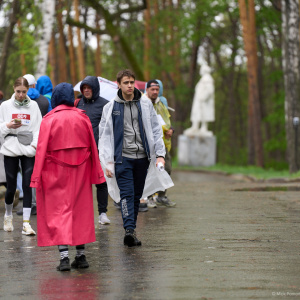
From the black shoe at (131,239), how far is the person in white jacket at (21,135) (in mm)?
1545

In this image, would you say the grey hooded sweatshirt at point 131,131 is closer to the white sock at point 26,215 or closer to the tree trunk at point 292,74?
the white sock at point 26,215

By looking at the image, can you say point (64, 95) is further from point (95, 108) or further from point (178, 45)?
point (178, 45)

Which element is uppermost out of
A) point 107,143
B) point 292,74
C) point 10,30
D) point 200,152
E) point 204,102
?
point 10,30

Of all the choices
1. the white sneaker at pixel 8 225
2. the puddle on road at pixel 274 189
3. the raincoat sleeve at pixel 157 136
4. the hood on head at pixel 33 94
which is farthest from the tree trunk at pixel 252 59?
the raincoat sleeve at pixel 157 136

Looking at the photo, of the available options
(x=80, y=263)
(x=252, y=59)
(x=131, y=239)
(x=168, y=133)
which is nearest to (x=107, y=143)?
(x=131, y=239)

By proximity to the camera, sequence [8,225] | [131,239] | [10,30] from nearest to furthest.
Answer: [131,239] → [8,225] → [10,30]

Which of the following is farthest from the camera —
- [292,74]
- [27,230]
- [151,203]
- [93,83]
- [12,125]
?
[292,74]

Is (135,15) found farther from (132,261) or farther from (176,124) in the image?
(132,261)

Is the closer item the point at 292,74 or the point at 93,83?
the point at 93,83

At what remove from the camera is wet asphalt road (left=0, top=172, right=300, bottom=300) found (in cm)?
595

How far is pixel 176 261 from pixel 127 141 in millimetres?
1796

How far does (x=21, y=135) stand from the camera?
9562 mm

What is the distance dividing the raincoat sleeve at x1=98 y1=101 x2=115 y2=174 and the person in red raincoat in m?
1.28

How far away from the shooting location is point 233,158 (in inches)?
1966
